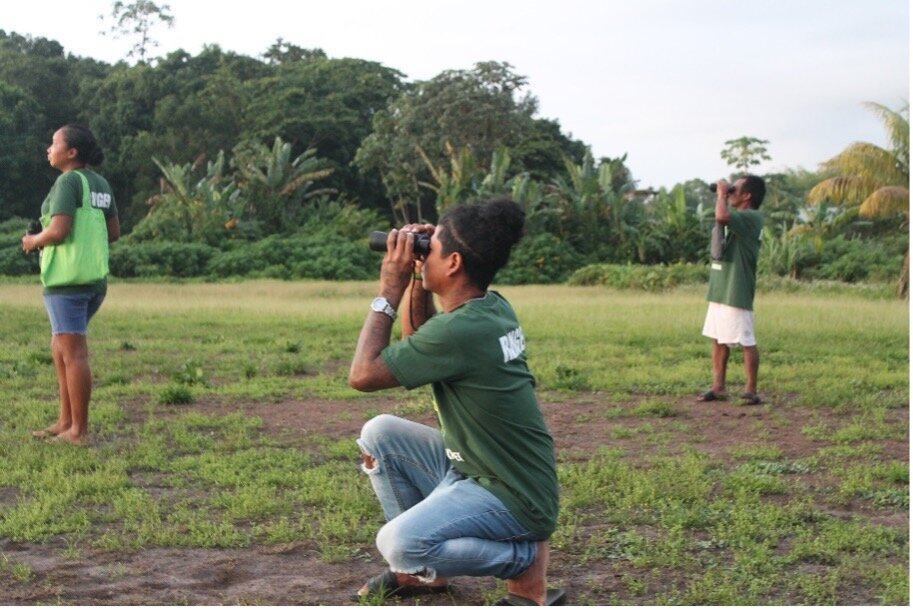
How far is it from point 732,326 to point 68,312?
4.63 meters

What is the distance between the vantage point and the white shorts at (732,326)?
8.00m

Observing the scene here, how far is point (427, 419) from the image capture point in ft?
24.1

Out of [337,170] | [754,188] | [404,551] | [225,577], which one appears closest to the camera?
[404,551]

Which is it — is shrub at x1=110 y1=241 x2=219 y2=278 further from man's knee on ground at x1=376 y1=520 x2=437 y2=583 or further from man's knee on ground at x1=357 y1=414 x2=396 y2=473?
man's knee on ground at x1=376 y1=520 x2=437 y2=583

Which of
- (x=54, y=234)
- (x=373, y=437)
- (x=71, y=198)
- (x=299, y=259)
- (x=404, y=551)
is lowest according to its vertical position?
(x=404, y=551)

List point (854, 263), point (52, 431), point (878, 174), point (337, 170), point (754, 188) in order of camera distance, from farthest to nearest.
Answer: point (337, 170) → point (854, 263) → point (878, 174) → point (754, 188) → point (52, 431)

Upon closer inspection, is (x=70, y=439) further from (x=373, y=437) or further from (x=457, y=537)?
(x=457, y=537)

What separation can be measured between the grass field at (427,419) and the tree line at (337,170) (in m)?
14.4

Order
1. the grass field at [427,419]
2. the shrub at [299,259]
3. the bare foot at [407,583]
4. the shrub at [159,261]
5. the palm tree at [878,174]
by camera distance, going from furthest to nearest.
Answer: the shrub at [299,259] < the shrub at [159,261] < the palm tree at [878,174] < the grass field at [427,419] < the bare foot at [407,583]

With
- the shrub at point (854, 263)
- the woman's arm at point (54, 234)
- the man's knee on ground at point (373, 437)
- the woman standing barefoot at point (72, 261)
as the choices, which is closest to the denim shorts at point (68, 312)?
the woman standing barefoot at point (72, 261)

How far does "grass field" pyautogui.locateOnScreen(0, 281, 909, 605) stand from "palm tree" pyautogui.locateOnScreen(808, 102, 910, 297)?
11185mm

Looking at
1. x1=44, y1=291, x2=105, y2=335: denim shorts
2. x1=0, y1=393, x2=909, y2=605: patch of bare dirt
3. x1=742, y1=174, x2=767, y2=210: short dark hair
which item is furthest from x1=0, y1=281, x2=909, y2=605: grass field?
x1=742, y1=174, x2=767, y2=210: short dark hair

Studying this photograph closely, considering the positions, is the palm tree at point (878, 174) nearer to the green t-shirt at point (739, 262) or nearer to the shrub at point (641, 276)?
the shrub at point (641, 276)

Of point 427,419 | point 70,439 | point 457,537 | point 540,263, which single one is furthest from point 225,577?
point 540,263
